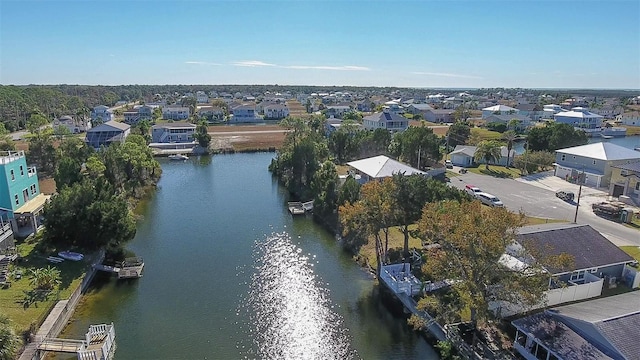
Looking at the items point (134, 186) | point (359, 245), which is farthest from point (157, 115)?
point (359, 245)

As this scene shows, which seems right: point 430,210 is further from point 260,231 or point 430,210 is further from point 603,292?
point 260,231

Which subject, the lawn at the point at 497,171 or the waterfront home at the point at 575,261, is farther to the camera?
the lawn at the point at 497,171

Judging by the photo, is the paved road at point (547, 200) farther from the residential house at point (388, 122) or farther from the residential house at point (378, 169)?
the residential house at point (388, 122)

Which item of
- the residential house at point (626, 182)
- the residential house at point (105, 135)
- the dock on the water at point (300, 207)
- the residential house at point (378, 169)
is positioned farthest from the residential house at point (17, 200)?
the residential house at point (626, 182)

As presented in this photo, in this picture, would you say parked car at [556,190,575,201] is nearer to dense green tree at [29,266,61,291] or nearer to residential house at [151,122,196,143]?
dense green tree at [29,266,61,291]

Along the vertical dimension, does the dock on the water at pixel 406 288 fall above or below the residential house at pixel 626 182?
below

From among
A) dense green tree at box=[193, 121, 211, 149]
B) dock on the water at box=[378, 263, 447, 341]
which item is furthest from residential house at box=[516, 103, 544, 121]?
dock on the water at box=[378, 263, 447, 341]

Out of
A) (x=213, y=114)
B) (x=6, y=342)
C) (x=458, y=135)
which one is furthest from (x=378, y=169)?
(x=213, y=114)

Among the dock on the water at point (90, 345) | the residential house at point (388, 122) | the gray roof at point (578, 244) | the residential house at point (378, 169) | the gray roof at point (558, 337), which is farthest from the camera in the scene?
the residential house at point (388, 122)
